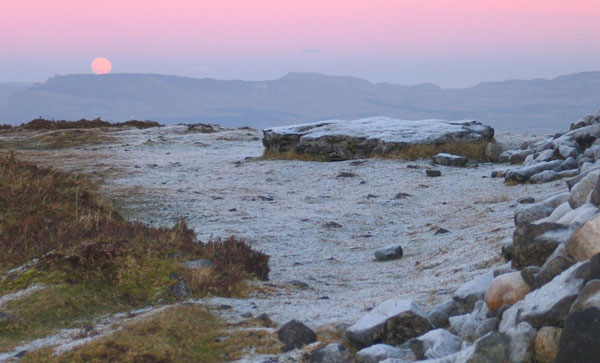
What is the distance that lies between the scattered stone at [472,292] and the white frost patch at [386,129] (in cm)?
1410

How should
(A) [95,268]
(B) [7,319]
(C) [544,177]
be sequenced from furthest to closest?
1. (C) [544,177]
2. (A) [95,268]
3. (B) [7,319]

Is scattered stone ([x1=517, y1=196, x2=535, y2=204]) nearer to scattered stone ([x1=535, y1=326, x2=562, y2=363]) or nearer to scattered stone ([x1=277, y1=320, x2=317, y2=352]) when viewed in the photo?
scattered stone ([x1=277, y1=320, x2=317, y2=352])

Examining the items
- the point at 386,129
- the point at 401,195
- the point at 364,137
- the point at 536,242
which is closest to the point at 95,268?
the point at 536,242

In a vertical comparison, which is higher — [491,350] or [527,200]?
[491,350]

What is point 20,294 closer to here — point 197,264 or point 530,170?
point 197,264

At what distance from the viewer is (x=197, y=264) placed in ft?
21.7

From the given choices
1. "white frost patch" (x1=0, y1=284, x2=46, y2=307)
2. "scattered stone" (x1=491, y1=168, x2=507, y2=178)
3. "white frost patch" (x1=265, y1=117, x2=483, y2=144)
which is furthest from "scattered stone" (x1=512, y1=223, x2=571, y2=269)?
"white frost patch" (x1=265, y1=117, x2=483, y2=144)

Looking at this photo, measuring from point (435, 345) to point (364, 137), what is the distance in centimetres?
1569

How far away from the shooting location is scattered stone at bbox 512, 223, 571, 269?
14.9ft

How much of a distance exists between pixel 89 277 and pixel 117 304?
537mm

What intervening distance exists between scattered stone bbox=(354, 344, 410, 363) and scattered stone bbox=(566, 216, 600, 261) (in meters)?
1.33

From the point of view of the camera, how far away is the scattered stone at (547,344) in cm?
325

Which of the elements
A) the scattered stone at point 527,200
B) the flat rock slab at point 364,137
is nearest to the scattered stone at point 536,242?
the scattered stone at point 527,200

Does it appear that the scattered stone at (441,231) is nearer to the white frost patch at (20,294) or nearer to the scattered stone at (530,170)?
the scattered stone at (530,170)
